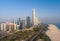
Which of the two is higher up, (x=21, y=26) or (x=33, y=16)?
(x=33, y=16)

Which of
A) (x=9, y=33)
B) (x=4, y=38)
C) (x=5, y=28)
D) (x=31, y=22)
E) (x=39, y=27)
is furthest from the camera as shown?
(x=39, y=27)

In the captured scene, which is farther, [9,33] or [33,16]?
[33,16]

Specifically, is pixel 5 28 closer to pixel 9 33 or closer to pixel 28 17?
pixel 9 33

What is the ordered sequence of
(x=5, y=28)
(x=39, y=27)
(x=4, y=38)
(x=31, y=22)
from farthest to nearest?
(x=39, y=27) → (x=31, y=22) → (x=5, y=28) → (x=4, y=38)

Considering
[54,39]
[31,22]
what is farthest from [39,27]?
[54,39]

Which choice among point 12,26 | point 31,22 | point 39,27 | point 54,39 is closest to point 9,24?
point 12,26

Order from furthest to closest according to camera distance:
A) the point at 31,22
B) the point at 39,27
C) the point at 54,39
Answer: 1. the point at 54,39
2. the point at 39,27
3. the point at 31,22

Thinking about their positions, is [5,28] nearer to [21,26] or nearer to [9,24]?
[9,24]

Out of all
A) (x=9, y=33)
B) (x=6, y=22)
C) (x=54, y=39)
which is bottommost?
(x=54, y=39)

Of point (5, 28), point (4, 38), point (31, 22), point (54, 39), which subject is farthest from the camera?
point (54, 39)
